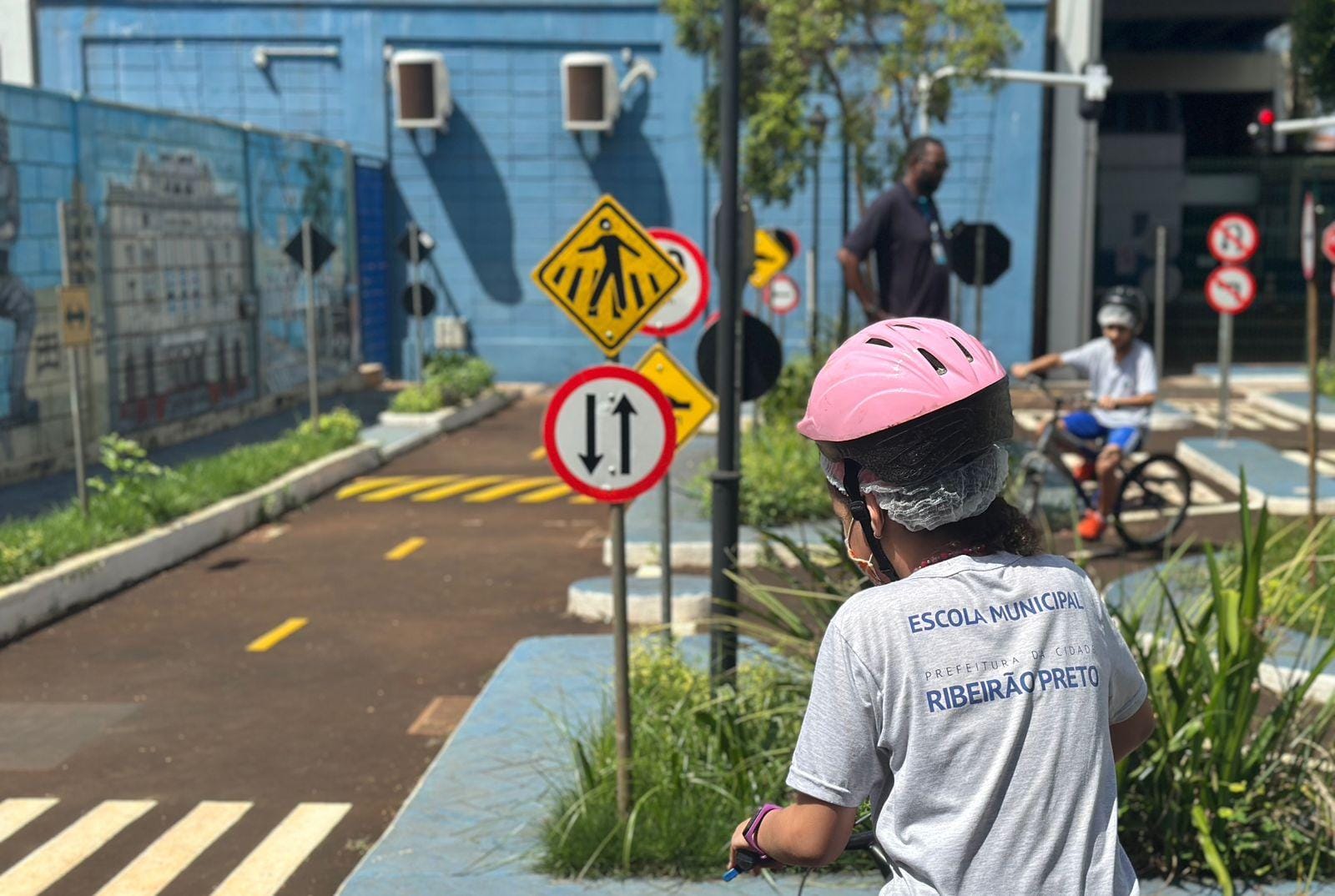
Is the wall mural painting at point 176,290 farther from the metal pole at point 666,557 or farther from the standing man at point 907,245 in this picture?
the metal pole at point 666,557

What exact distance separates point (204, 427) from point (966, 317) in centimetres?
1275

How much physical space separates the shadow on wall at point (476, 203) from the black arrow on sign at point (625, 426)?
22582 mm

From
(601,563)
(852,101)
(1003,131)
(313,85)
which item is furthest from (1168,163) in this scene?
(601,563)

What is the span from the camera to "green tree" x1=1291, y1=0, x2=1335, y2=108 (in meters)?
8.63

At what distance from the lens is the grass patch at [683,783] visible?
5289 mm

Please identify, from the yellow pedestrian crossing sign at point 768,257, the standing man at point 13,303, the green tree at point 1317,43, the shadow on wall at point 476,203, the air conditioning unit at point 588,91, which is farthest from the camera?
the shadow on wall at point 476,203

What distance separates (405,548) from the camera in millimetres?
12727

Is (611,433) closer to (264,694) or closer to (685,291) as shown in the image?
(685,291)

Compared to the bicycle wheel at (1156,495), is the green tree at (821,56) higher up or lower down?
higher up

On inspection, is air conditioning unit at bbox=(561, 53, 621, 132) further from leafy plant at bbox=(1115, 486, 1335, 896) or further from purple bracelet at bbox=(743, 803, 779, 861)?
purple bracelet at bbox=(743, 803, 779, 861)

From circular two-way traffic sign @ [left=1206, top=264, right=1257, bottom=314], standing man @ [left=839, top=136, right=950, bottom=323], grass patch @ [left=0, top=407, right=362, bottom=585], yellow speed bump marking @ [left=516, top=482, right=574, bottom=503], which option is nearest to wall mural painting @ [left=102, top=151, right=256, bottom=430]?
grass patch @ [left=0, top=407, right=362, bottom=585]

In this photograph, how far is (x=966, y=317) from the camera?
26.8m

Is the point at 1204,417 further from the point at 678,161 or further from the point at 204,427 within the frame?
the point at 204,427

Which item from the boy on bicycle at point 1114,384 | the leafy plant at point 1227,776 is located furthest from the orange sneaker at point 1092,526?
the leafy plant at point 1227,776
